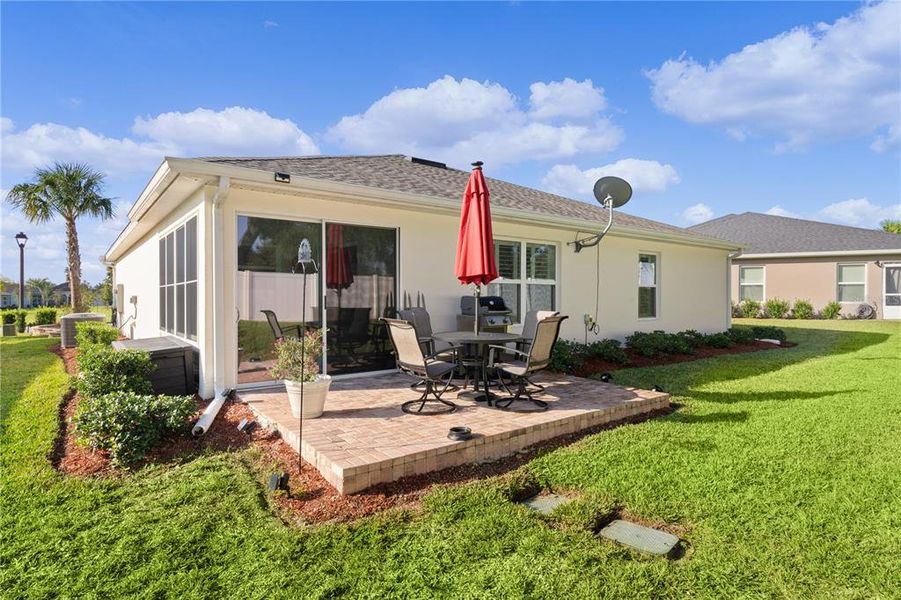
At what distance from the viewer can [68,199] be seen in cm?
1786

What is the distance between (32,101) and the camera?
26.8ft

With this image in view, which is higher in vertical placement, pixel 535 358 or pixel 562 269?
pixel 562 269

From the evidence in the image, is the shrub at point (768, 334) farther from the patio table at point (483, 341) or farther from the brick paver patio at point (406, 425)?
the patio table at point (483, 341)

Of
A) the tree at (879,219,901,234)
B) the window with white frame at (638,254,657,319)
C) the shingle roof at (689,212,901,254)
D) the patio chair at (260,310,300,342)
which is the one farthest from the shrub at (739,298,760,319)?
the tree at (879,219,901,234)

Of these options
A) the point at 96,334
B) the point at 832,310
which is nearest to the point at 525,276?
the point at 96,334

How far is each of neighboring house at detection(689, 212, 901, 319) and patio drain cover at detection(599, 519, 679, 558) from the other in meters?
18.3

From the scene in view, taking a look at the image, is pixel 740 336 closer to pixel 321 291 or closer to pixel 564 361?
pixel 564 361

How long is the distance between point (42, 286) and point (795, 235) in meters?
75.2

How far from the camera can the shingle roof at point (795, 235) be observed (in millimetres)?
19406

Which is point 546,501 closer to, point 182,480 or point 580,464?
point 580,464

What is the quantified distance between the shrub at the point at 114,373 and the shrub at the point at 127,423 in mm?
687

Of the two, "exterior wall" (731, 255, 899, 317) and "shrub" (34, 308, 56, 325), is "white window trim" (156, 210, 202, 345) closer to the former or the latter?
"shrub" (34, 308, 56, 325)

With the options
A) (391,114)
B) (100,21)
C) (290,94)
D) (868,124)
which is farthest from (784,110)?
(100,21)

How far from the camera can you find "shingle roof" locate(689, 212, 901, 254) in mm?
19406
